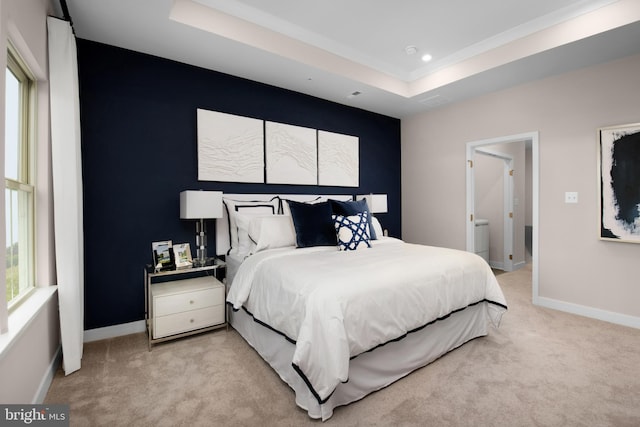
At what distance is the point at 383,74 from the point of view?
3953 millimetres

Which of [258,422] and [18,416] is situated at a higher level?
[18,416]

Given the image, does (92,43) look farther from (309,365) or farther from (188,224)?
(309,365)

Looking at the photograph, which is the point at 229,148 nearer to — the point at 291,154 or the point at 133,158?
the point at 291,154

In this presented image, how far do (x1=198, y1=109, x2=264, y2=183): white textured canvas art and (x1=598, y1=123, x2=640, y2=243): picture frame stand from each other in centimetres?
361

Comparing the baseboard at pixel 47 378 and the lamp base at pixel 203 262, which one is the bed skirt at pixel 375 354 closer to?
the lamp base at pixel 203 262

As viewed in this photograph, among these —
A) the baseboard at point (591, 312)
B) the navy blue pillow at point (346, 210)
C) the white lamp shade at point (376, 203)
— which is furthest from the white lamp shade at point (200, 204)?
the baseboard at point (591, 312)

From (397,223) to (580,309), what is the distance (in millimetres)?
2580

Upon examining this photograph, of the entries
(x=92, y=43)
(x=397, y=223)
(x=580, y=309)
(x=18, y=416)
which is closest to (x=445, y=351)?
(x=580, y=309)

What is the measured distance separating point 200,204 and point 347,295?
1721 millimetres

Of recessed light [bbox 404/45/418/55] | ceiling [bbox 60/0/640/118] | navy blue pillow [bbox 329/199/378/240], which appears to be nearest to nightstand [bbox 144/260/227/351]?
navy blue pillow [bbox 329/199/378/240]

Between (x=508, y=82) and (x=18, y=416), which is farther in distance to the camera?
(x=508, y=82)

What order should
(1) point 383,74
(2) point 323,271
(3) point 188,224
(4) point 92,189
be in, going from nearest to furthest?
1. (2) point 323,271
2. (4) point 92,189
3. (3) point 188,224
4. (1) point 383,74

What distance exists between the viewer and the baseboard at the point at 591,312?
302 cm

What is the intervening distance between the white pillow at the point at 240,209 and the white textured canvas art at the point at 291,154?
346 millimetres
